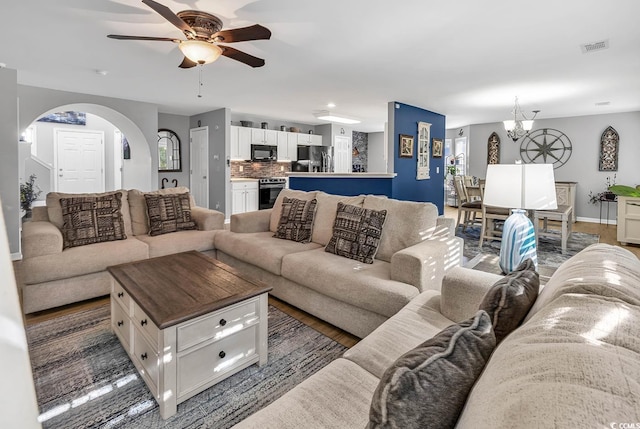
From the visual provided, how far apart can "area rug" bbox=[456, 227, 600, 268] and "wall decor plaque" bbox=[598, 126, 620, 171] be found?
2238mm

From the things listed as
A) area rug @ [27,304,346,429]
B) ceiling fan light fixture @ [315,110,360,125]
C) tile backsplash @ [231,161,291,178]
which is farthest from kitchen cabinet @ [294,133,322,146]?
area rug @ [27,304,346,429]

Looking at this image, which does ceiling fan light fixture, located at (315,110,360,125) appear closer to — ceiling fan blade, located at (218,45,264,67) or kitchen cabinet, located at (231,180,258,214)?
kitchen cabinet, located at (231,180,258,214)

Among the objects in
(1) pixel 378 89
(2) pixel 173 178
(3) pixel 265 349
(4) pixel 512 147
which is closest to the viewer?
(3) pixel 265 349

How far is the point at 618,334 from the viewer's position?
657mm

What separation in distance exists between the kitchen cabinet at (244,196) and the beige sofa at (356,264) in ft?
12.7

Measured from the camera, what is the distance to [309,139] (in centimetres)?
902

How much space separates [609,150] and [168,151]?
9.50 meters

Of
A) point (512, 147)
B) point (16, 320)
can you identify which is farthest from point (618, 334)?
point (512, 147)

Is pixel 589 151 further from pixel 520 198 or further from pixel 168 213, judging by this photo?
pixel 168 213

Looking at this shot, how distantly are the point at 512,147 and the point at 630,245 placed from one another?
387cm

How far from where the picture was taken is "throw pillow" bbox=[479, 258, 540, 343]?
3.39ft

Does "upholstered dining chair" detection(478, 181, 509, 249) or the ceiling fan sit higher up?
the ceiling fan

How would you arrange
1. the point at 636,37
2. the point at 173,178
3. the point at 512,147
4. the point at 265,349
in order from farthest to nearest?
the point at 512,147 → the point at 173,178 → the point at 636,37 → the point at 265,349

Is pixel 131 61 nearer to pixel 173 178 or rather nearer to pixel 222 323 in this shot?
pixel 222 323
